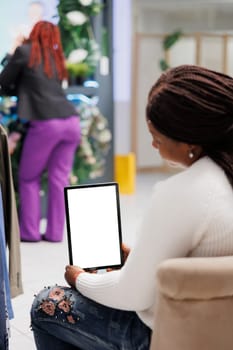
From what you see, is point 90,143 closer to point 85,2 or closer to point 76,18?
point 76,18

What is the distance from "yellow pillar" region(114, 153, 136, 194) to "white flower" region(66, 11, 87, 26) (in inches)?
73.0

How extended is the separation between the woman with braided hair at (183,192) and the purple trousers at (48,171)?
287 centimetres

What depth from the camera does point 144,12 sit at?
8.54 metres

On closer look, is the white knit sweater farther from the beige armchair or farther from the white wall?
the white wall

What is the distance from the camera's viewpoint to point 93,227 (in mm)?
2057

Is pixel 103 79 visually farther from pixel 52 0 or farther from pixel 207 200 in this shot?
pixel 207 200

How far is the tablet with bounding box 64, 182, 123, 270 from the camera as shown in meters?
2.04

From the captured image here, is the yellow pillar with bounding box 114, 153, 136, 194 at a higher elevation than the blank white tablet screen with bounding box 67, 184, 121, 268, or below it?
below

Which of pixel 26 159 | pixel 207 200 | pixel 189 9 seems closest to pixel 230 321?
pixel 207 200

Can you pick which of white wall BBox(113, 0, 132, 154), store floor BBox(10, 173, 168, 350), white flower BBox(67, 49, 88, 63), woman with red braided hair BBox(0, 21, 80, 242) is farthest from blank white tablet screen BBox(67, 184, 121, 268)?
white wall BBox(113, 0, 132, 154)

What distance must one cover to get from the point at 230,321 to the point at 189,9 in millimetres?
7802

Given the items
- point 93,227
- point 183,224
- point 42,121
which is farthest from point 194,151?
point 42,121

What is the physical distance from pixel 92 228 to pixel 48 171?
2.74 meters

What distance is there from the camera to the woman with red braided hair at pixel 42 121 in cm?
450
